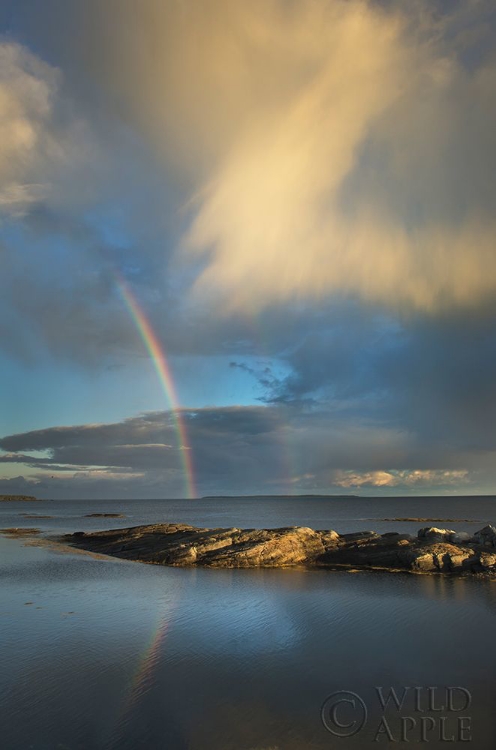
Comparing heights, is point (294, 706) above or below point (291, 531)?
below

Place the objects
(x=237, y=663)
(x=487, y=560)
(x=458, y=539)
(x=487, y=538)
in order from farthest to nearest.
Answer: (x=458, y=539) < (x=487, y=538) < (x=487, y=560) < (x=237, y=663)

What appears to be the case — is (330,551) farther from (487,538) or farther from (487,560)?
(487,538)

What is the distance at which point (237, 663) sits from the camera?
17.4 metres

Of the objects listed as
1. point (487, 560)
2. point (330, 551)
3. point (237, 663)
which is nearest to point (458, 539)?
point (487, 560)

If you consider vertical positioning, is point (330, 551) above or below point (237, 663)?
above

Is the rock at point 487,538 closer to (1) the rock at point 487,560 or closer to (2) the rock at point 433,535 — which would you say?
(2) the rock at point 433,535

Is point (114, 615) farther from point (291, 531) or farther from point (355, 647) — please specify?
point (291, 531)

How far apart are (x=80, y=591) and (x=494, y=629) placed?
2239 centimetres

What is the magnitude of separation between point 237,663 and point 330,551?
26.6m

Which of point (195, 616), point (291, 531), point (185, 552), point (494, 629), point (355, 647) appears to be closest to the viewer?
point (355, 647)

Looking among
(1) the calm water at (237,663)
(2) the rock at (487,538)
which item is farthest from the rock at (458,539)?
(1) the calm water at (237,663)

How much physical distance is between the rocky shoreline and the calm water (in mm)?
5366

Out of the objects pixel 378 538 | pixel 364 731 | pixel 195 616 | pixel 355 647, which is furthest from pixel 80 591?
pixel 378 538

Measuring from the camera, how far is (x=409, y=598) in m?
28.3
